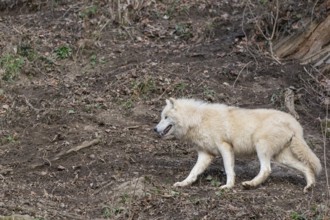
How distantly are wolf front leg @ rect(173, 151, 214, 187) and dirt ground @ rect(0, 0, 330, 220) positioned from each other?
0.12m

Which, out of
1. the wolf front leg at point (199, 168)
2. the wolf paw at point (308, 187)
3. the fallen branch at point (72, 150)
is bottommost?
the fallen branch at point (72, 150)

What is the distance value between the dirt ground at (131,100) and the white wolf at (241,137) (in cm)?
24

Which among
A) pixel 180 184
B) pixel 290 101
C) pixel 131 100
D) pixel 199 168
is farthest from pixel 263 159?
pixel 131 100

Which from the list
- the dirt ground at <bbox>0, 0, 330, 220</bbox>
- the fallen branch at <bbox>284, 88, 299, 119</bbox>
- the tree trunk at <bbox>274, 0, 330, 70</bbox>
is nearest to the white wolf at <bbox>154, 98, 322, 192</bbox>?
the dirt ground at <bbox>0, 0, 330, 220</bbox>

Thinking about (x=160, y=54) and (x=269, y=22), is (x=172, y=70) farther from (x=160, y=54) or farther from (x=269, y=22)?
(x=269, y=22)

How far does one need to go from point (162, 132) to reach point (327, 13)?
5.56 m

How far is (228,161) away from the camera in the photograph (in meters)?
8.95

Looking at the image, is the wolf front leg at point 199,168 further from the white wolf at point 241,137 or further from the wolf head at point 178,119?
the wolf head at point 178,119

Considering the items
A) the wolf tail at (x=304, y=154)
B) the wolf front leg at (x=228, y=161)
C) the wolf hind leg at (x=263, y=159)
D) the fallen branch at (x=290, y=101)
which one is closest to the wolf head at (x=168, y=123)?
the wolf front leg at (x=228, y=161)

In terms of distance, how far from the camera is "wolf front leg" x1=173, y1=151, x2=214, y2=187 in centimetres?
895

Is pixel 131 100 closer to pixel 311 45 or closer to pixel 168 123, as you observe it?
pixel 168 123

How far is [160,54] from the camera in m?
14.1

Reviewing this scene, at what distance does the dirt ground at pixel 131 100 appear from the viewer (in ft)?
26.8

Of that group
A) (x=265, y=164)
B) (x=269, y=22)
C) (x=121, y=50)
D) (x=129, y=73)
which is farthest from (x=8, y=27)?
(x=265, y=164)
